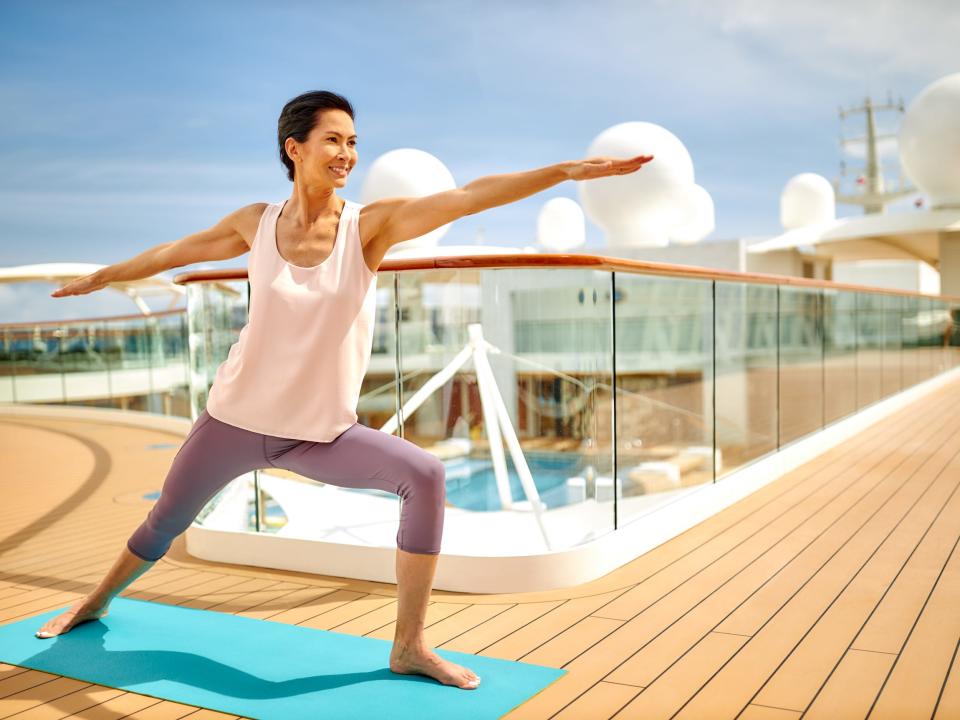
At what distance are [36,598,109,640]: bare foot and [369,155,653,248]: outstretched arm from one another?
60.1 inches

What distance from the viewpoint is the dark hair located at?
2.18 m

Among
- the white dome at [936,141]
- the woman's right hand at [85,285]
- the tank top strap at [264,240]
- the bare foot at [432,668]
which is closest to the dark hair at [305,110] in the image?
the tank top strap at [264,240]

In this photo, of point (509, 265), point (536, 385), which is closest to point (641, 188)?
point (536, 385)

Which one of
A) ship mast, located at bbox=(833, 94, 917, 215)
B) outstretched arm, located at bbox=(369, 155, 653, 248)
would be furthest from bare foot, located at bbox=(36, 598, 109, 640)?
ship mast, located at bbox=(833, 94, 917, 215)

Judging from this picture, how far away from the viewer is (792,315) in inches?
273

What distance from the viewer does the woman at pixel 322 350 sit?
85.7 inches

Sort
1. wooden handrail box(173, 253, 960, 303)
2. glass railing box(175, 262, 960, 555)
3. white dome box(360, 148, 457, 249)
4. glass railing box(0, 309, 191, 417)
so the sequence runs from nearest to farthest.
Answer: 1. wooden handrail box(173, 253, 960, 303)
2. glass railing box(175, 262, 960, 555)
3. glass railing box(0, 309, 191, 417)
4. white dome box(360, 148, 457, 249)

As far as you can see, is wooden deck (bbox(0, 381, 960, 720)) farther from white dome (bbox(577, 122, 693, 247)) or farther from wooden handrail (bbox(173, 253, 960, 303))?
white dome (bbox(577, 122, 693, 247))

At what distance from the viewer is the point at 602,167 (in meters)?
1.88

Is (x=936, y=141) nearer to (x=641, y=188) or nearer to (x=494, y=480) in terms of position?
(x=641, y=188)

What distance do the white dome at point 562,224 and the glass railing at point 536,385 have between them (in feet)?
55.9

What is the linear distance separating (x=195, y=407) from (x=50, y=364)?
27.0 ft

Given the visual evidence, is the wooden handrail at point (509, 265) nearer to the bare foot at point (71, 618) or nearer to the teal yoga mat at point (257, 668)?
the teal yoga mat at point (257, 668)

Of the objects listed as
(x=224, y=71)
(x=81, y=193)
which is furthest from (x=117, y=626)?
(x=224, y=71)
